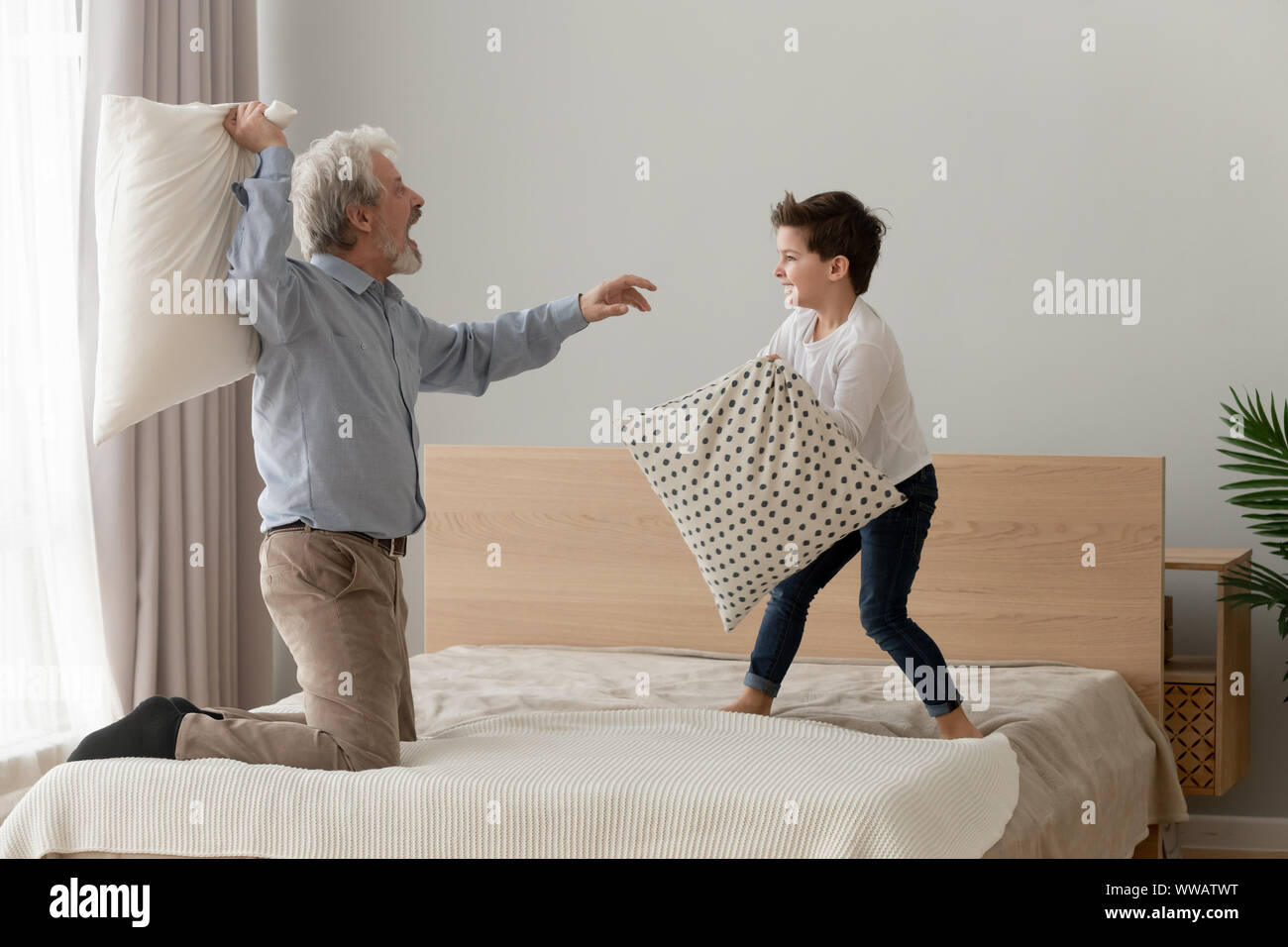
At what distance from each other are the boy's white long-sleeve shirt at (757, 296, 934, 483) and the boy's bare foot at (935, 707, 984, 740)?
37cm

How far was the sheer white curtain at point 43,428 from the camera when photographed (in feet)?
9.61

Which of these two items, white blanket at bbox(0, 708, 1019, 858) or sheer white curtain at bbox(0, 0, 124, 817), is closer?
white blanket at bbox(0, 708, 1019, 858)

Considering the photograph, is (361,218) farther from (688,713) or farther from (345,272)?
(688,713)

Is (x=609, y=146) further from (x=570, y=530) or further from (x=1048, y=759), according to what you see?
(x=1048, y=759)

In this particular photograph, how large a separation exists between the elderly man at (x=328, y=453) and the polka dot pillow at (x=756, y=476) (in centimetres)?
41

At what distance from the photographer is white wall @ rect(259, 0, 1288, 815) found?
10.2 feet

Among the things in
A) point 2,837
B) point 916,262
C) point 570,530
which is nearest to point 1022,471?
point 916,262

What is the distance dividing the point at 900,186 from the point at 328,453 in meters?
1.93

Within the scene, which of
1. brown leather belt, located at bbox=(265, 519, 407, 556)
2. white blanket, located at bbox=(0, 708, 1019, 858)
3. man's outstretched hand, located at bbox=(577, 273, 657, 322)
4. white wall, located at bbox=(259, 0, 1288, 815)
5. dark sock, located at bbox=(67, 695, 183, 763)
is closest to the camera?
white blanket, located at bbox=(0, 708, 1019, 858)

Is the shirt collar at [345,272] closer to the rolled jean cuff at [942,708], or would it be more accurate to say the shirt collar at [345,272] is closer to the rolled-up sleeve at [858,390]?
the rolled-up sleeve at [858,390]

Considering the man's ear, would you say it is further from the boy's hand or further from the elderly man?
the boy's hand

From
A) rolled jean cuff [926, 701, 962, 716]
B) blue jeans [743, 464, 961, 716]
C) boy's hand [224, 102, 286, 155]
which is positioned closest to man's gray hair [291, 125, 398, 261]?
boy's hand [224, 102, 286, 155]

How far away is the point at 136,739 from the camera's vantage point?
5.76ft

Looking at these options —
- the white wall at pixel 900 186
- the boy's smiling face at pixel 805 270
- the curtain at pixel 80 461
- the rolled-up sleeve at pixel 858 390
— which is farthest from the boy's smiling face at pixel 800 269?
the curtain at pixel 80 461
